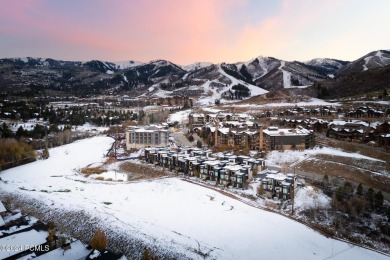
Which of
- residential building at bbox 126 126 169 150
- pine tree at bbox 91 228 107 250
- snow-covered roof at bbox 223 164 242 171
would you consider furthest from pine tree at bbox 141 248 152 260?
residential building at bbox 126 126 169 150

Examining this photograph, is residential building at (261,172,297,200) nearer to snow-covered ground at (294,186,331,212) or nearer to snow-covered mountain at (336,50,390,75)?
snow-covered ground at (294,186,331,212)

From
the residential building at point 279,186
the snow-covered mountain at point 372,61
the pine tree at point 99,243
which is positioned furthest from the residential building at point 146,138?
the snow-covered mountain at point 372,61

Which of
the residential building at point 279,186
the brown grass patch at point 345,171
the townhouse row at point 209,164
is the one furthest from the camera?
the townhouse row at point 209,164

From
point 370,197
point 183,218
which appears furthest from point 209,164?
point 370,197

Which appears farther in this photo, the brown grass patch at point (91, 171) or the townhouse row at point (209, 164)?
the brown grass patch at point (91, 171)

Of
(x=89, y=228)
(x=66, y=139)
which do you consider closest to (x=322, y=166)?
(x=89, y=228)

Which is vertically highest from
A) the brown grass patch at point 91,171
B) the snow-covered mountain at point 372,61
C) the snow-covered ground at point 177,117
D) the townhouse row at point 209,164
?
the snow-covered mountain at point 372,61

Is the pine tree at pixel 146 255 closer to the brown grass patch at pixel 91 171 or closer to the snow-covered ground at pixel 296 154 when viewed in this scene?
the brown grass patch at pixel 91 171
